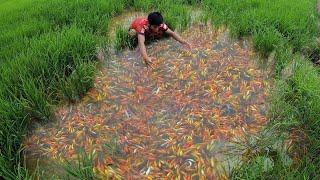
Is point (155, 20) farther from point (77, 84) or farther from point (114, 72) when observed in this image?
point (77, 84)

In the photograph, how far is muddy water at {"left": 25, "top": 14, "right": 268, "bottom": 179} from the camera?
3.89 metres

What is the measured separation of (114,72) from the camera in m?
5.27

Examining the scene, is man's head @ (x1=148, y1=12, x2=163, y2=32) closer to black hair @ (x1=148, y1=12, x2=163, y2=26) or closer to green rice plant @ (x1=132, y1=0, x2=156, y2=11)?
black hair @ (x1=148, y1=12, x2=163, y2=26)

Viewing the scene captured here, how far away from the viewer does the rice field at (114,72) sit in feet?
12.5

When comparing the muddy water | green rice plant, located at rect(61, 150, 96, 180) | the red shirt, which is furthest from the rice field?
the red shirt

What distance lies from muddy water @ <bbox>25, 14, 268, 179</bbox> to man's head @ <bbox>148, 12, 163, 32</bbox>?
0.37 meters

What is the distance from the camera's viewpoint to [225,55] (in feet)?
18.5

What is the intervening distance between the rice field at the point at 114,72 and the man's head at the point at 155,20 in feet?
1.40

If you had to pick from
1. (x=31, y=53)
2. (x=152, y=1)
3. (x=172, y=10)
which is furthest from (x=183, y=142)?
(x=152, y=1)

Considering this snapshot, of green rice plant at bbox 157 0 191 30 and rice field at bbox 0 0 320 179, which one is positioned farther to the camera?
green rice plant at bbox 157 0 191 30

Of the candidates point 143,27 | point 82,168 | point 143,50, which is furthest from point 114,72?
point 82,168

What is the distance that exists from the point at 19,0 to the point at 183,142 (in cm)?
629

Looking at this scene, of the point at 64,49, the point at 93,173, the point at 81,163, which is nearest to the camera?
the point at 93,173

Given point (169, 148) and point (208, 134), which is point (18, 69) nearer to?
point (169, 148)
